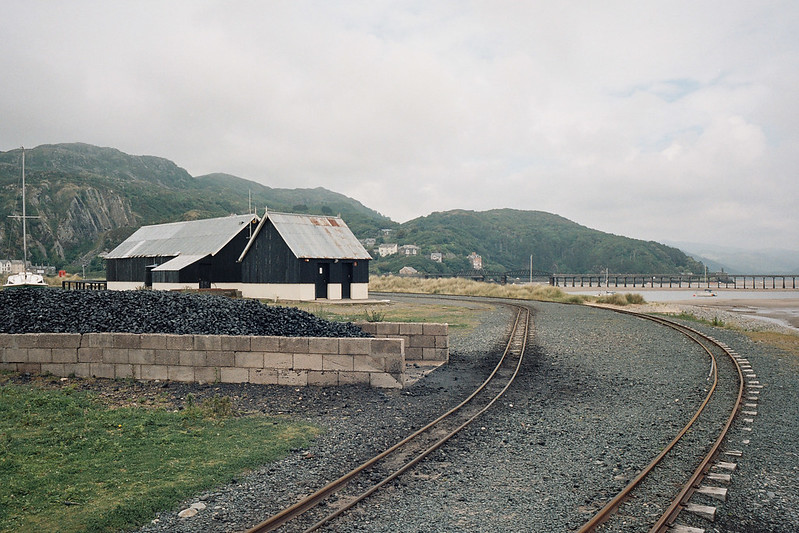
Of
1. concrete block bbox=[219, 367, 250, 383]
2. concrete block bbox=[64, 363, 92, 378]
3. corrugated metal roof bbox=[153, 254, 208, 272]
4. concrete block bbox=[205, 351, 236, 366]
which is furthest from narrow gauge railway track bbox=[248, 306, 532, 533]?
corrugated metal roof bbox=[153, 254, 208, 272]

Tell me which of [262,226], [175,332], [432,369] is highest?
[262,226]

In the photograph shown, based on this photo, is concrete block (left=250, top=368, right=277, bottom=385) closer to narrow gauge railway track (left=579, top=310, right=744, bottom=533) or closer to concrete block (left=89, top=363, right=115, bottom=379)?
concrete block (left=89, top=363, right=115, bottom=379)

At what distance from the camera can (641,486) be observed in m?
7.04

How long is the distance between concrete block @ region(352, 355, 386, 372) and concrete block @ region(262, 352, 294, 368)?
1492 millimetres

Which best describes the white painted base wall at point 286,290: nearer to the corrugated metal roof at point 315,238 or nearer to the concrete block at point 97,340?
the corrugated metal roof at point 315,238

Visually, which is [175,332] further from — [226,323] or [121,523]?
[121,523]

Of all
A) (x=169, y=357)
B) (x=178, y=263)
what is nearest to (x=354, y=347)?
(x=169, y=357)

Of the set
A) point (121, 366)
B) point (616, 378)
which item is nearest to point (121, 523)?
point (121, 366)

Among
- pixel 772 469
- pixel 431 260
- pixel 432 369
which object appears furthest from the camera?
pixel 431 260

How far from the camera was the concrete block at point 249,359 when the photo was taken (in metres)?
12.6

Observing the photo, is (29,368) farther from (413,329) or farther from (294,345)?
(413,329)

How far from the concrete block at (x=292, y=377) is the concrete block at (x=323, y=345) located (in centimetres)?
57

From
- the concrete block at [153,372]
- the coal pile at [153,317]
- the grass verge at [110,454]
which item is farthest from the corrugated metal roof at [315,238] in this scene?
the grass verge at [110,454]

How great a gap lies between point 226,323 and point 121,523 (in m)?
8.77
